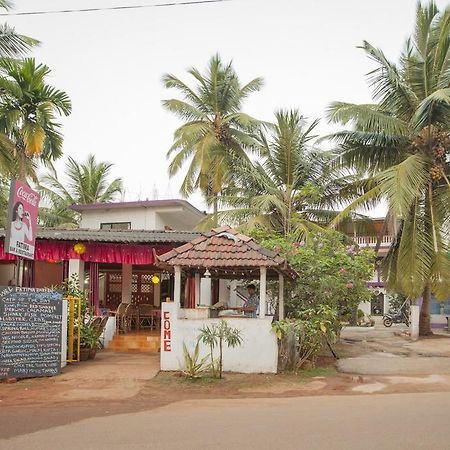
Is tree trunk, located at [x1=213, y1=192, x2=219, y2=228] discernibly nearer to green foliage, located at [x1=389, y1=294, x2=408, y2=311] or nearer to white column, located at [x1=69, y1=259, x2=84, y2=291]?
white column, located at [x1=69, y1=259, x2=84, y2=291]

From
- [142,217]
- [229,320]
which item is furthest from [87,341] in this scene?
[142,217]

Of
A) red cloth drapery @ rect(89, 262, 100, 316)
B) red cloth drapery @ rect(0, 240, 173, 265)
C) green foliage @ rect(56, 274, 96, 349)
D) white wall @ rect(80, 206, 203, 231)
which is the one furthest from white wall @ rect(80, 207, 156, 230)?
green foliage @ rect(56, 274, 96, 349)

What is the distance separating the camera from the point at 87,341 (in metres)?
12.8

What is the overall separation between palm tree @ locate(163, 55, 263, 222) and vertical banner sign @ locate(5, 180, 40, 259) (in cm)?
1396

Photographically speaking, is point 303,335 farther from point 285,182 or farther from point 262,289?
point 285,182

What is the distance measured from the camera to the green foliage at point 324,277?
1300cm

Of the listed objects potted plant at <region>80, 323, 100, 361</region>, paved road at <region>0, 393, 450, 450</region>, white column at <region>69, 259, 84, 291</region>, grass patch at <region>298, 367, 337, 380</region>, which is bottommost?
grass patch at <region>298, 367, 337, 380</region>

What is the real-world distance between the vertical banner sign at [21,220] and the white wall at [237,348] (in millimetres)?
3074

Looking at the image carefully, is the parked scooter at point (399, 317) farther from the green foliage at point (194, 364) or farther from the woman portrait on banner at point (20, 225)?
the woman portrait on banner at point (20, 225)

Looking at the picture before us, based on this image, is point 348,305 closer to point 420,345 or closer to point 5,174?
point 420,345

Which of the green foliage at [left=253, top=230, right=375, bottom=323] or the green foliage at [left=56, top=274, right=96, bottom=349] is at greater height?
the green foliage at [left=253, top=230, right=375, bottom=323]

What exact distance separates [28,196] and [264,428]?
6.70 metres

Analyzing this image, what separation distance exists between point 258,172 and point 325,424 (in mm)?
16345

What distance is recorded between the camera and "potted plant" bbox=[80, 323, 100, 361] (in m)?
12.8
